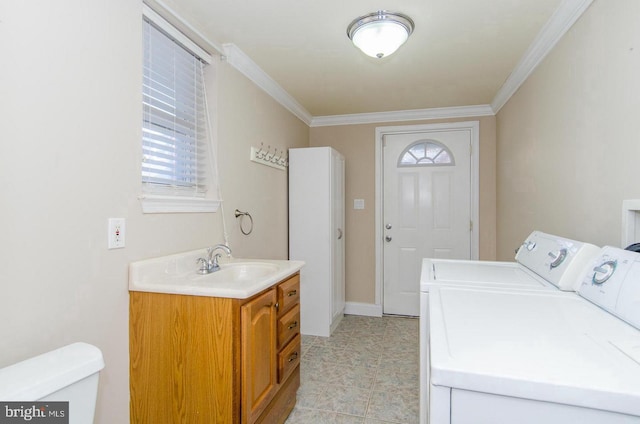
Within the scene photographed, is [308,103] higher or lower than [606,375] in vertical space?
higher

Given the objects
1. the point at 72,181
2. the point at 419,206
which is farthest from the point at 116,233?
the point at 419,206

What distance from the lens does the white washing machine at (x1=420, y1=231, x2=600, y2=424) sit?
121 centimetres

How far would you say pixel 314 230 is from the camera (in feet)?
10.4

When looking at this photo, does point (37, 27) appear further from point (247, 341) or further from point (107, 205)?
point (247, 341)

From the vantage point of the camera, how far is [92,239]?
1295 mm

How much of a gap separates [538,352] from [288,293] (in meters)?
1.29

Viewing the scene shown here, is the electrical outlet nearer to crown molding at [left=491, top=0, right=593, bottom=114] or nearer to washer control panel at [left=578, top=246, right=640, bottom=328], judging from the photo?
washer control panel at [left=578, top=246, right=640, bottom=328]

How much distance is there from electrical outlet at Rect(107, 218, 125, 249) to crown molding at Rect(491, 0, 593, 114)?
2328mm

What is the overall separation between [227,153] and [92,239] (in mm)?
1050

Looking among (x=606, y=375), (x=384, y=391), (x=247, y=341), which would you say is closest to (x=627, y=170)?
(x=606, y=375)

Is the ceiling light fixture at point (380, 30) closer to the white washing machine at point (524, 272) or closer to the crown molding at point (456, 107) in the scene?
the crown molding at point (456, 107)

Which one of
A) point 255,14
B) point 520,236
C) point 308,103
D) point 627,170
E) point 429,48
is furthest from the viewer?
point 308,103

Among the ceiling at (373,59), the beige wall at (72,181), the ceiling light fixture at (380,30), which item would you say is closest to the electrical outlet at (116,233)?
the beige wall at (72,181)

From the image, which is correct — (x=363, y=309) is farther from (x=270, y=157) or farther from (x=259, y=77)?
(x=259, y=77)
